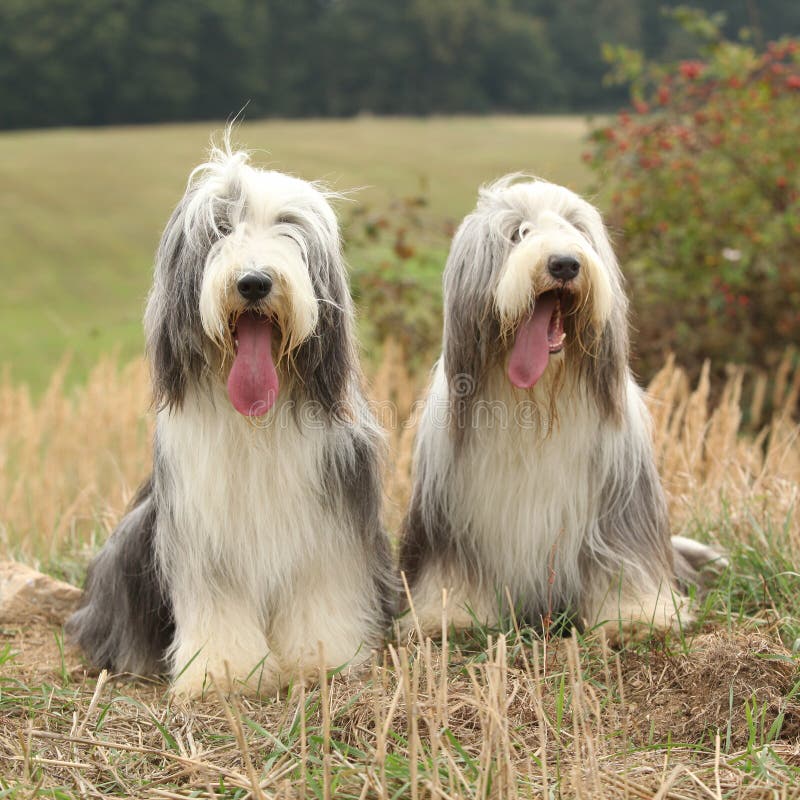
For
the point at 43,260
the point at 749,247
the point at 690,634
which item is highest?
the point at 749,247

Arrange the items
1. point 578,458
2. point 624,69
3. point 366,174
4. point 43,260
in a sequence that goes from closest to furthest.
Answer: point 578,458, point 624,69, point 43,260, point 366,174

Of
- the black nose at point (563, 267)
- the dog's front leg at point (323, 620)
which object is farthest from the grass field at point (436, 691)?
the black nose at point (563, 267)

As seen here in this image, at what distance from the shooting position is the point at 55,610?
4.26m

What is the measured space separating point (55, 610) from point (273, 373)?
5.98 feet

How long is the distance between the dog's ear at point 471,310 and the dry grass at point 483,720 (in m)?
0.59

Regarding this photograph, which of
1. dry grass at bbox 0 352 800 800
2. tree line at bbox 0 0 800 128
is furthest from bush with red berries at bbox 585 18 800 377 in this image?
tree line at bbox 0 0 800 128

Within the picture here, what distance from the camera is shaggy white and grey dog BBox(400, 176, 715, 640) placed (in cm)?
328

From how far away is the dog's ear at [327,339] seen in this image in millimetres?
3172

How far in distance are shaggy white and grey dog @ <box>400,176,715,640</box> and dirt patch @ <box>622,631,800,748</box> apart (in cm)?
21

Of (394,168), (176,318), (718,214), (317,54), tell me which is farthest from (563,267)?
(317,54)

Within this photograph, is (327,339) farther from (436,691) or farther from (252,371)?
(436,691)

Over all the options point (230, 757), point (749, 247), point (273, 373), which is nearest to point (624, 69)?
point (749, 247)

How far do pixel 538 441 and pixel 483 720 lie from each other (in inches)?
47.2

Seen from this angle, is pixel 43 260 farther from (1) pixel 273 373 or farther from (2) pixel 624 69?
(1) pixel 273 373
